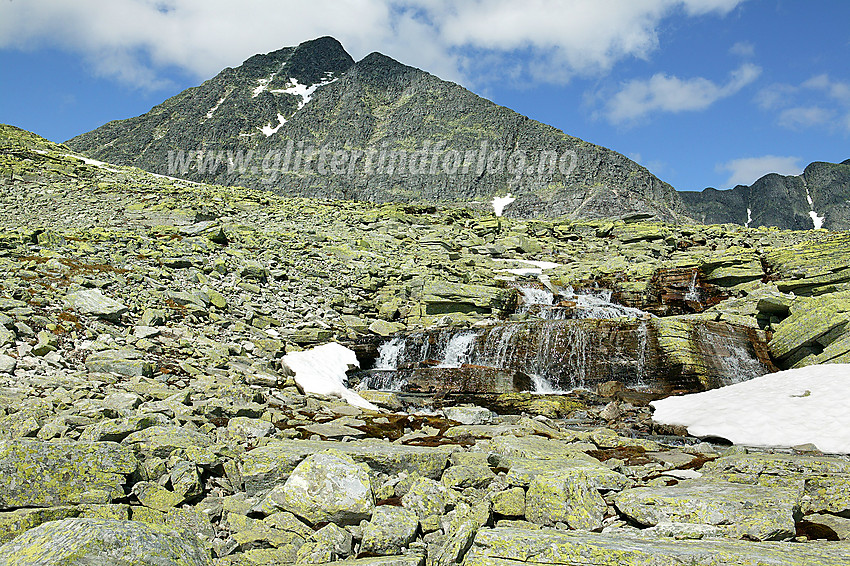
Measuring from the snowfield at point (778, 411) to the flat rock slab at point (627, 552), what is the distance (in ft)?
30.9

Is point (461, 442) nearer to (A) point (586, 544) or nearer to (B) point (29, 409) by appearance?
(A) point (586, 544)

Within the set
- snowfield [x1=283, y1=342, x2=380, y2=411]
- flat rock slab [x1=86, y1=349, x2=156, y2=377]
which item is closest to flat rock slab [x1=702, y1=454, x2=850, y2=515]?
snowfield [x1=283, y1=342, x2=380, y2=411]

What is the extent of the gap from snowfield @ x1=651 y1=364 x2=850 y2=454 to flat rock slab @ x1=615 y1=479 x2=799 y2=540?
Answer: 7715mm

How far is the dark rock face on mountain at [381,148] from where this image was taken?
10612 centimetres

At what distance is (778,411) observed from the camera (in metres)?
13.4

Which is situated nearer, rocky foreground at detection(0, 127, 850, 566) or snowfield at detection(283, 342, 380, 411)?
rocky foreground at detection(0, 127, 850, 566)

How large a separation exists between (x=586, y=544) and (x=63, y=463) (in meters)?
5.68

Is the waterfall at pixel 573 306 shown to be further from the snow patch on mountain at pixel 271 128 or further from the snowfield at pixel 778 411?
the snow patch on mountain at pixel 271 128

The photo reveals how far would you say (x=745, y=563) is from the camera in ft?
12.2

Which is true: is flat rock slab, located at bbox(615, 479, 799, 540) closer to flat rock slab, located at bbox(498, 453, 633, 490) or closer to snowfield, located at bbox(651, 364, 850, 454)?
flat rock slab, located at bbox(498, 453, 633, 490)

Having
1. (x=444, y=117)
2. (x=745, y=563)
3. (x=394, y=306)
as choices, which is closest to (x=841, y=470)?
(x=745, y=563)

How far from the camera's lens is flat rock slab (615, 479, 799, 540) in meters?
5.14

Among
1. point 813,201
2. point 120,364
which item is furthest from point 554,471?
point 813,201

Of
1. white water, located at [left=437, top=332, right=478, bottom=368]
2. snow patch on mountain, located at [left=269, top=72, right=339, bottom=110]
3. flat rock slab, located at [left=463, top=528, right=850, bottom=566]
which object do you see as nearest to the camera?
flat rock slab, located at [left=463, top=528, right=850, bottom=566]
